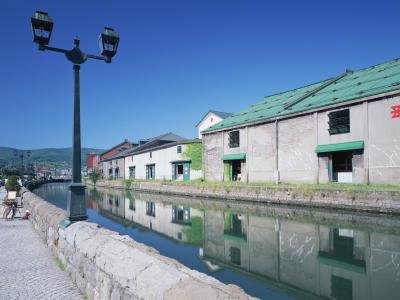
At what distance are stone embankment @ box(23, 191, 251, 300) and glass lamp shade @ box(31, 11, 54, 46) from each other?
369cm

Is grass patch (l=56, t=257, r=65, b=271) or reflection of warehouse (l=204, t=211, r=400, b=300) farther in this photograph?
reflection of warehouse (l=204, t=211, r=400, b=300)

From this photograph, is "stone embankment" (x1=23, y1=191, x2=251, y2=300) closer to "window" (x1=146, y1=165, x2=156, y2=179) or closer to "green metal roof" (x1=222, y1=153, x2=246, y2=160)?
"green metal roof" (x1=222, y1=153, x2=246, y2=160)

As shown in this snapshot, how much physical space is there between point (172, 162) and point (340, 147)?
76.2ft

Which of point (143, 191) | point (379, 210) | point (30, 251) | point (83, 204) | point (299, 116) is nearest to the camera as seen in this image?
point (83, 204)

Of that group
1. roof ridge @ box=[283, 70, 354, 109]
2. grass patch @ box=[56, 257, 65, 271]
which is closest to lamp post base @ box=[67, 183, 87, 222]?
grass patch @ box=[56, 257, 65, 271]

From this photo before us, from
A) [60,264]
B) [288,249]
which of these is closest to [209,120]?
[288,249]

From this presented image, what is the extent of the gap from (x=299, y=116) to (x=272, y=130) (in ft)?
9.00

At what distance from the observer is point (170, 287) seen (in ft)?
8.80

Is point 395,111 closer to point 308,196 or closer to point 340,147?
point 340,147

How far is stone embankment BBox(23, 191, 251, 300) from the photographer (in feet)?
8.41

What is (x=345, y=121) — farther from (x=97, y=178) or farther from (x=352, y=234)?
(x=97, y=178)

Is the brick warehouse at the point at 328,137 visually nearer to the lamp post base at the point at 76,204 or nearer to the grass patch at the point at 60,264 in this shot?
the lamp post base at the point at 76,204

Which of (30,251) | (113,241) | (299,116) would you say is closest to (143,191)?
(299,116)

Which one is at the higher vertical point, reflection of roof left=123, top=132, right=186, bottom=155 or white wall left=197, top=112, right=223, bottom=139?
white wall left=197, top=112, right=223, bottom=139
